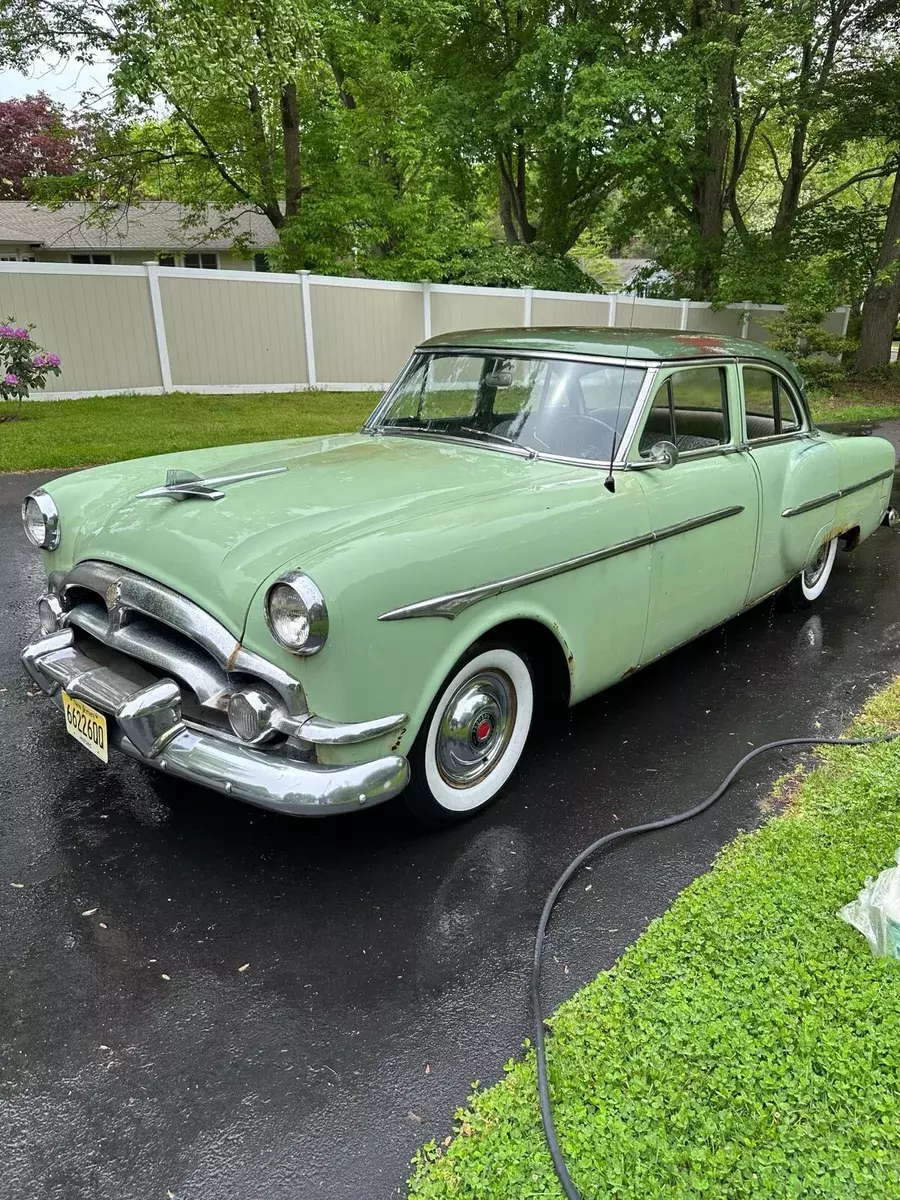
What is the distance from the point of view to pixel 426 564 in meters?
2.50

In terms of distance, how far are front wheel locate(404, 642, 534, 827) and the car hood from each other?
1.95 feet

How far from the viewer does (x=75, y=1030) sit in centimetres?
211

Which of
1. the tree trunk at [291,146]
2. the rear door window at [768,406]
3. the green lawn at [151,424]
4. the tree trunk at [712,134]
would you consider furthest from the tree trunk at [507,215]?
the rear door window at [768,406]

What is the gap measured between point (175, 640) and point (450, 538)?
961 millimetres

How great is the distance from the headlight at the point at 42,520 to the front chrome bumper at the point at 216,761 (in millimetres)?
701

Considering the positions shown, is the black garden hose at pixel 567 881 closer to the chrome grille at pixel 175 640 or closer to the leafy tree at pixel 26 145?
the chrome grille at pixel 175 640

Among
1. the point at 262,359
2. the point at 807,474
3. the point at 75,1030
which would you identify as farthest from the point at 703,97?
the point at 75,1030

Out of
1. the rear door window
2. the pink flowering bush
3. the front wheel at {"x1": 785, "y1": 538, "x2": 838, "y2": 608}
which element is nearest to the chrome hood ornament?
the rear door window

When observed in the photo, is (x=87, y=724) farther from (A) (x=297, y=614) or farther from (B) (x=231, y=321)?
(B) (x=231, y=321)

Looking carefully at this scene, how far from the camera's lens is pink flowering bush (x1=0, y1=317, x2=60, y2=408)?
32.4 ft

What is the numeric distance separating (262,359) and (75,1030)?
483 inches

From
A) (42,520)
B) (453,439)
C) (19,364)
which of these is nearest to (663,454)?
(453,439)

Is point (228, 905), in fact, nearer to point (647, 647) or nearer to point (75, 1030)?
point (75, 1030)

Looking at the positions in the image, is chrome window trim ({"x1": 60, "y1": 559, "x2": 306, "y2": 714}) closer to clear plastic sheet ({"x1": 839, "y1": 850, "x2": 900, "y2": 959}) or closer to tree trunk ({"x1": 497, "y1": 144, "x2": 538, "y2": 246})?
clear plastic sheet ({"x1": 839, "y1": 850, "x2": 900, "y2": 959})
